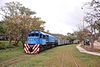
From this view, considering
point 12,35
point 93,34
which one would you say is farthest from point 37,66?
point 12,35

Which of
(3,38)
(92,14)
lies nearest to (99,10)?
(92,14)

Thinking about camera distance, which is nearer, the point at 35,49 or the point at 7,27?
the point at 35,49

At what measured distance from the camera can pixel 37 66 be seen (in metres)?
17.1

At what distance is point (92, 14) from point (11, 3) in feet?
149

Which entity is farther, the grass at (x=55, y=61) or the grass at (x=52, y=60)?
the grass at (x=52, y=60)

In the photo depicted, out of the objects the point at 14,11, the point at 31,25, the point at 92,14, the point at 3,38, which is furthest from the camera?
the point at 3,38

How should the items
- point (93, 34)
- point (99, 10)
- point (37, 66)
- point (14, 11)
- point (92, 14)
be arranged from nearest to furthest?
point (37, 66)
point (99, 10)
point (92, 14)
point (93, 34)
point (14, 11)

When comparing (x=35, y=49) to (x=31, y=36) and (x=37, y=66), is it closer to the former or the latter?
(x=31, y=36)

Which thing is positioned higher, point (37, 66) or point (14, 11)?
point (14, 11)

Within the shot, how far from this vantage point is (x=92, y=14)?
89.9ft

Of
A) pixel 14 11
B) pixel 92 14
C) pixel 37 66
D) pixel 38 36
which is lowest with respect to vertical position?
pixel 37 66

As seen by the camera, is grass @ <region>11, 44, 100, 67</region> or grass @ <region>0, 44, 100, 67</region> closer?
grass @ <region>11, 44, 100, 67</region>

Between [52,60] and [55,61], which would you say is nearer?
[55,61]

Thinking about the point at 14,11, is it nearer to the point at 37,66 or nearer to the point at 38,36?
the point at 38,36
